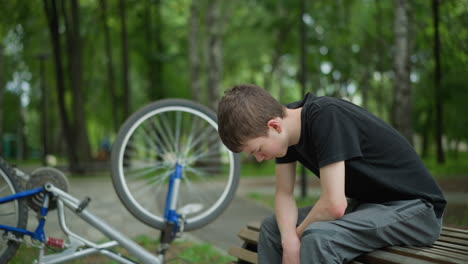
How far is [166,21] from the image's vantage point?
23.5m

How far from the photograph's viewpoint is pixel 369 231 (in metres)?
1.95

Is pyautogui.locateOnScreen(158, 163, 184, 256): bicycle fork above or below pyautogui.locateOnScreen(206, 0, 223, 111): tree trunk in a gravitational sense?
below

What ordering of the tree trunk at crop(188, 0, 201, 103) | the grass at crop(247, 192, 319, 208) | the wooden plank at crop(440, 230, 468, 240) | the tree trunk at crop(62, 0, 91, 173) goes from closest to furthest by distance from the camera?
the wooden plank at crop(440, 230, 468, 240) → the grass at crop(247, 192, 319, 208) → the tree trunk at crop(62, 0, 91, 173) → the tree trunk at crop(188, 0, 201, 103)

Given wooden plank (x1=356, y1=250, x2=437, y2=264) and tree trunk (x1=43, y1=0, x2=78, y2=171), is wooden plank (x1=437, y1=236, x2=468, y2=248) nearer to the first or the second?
wooden plank (x1=356, y1=250, x2=437, y2=264)

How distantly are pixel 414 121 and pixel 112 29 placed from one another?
13767 millimetres

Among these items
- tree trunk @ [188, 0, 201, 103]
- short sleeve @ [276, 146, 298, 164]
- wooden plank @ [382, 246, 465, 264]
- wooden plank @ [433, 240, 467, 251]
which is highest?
tree trunk @ [188, 0, 201, 103]

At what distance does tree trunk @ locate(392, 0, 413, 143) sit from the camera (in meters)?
12.0

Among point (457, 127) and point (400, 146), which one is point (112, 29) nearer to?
point (457, 127)

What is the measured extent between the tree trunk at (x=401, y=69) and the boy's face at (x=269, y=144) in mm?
10776

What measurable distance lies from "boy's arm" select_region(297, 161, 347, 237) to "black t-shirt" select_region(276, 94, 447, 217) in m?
0.05

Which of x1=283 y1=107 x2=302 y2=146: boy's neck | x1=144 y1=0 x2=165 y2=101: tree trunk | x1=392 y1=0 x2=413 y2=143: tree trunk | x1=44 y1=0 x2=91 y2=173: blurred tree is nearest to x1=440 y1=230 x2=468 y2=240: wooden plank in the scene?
x1=283 y1=107 x2=302 y2=146: boy's neck

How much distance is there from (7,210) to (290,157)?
179 cm

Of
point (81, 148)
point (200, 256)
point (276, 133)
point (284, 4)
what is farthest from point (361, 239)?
point (284, 4)

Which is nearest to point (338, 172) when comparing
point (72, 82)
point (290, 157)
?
point (290, 157)
